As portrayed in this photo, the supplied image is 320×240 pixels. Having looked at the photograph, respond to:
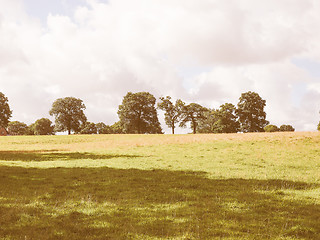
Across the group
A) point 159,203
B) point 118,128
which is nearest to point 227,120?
point 118,128

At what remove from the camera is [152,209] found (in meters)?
10.5

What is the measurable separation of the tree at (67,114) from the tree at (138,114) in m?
16.2

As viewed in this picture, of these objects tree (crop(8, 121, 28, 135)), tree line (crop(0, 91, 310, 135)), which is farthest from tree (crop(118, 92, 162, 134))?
tree (crop(8, 121, 28, 135))

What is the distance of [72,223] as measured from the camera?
A: 898cm

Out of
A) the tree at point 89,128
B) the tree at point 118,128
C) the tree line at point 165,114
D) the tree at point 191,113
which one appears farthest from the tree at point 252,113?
the tree at point 89,128

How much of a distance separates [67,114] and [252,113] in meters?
65.3

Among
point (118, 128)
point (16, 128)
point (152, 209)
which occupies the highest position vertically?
point (16, 128)

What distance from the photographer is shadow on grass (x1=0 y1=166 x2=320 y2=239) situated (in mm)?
8336

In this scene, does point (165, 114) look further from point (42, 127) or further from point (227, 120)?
point (42, 127)

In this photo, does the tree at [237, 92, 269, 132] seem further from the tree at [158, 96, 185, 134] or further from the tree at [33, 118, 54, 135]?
the tree at [33, 118, 54, 135]

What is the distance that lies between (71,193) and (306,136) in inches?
1578

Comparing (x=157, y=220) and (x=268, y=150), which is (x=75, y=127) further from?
(x=157, y=220)

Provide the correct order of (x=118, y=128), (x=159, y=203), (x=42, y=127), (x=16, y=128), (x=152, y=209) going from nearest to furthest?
(x=152, y=209) < (x=159, y=203) < (x=118, y=128) < (x=42, y=127) < (x=16, y=128)

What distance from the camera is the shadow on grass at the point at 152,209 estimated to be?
8336mm
